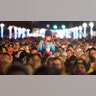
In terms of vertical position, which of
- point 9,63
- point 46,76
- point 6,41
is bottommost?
point 46,76

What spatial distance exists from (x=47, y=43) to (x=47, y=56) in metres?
0.12

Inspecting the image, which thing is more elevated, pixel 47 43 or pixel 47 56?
pixel 47 43

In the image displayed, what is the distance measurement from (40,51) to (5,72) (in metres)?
0.36

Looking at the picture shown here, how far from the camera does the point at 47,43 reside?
188 centimetres

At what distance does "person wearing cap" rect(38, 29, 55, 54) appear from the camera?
188 centimetres

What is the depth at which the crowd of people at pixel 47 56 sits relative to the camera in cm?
187

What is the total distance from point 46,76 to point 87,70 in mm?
364

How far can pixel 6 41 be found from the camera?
6.18 ft

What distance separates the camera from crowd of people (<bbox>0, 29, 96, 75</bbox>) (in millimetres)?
1865

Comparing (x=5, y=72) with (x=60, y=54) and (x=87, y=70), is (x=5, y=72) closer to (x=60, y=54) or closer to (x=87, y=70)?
(x=60, y=54)
